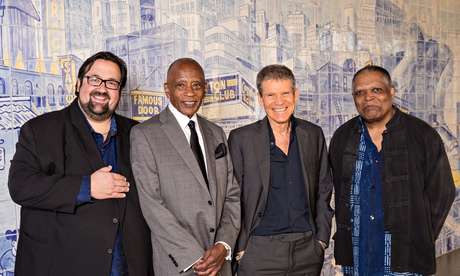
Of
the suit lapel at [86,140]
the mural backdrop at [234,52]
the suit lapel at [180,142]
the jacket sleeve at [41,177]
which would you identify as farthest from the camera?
the mural backdrop at [234,52]

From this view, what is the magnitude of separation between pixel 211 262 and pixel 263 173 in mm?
623

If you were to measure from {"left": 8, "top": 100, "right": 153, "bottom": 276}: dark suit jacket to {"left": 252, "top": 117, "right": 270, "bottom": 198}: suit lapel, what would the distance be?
80cm

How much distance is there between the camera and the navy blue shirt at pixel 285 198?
2824 mm

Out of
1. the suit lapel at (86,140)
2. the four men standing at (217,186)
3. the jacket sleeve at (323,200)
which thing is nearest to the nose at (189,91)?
the four men standing at (217,186)

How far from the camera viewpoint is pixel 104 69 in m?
2.54

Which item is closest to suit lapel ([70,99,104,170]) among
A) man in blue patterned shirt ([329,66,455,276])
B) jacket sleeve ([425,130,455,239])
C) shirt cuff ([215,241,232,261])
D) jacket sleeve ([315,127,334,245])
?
shirt cuff ([215,241,232,261])

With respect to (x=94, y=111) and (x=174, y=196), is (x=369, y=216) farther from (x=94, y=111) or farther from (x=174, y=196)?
(x=94, y=111)

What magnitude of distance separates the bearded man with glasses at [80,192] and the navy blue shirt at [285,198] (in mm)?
735

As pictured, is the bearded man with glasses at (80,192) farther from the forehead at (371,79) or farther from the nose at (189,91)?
the forehead at (371,79)

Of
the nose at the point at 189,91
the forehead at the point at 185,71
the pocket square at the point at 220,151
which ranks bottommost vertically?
the pocket square at the point at 220,151

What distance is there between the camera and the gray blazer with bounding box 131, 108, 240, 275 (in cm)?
244

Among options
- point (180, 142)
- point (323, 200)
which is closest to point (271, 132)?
point (323, 200)

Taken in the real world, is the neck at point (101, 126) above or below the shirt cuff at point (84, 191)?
above

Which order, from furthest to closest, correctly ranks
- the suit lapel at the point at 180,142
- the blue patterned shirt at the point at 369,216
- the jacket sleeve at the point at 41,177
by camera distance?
the blue patterned shirt at the point at 369,216 → the suit lapel at the point at 180,142 → the jacket sleeve at the point at 41,177
